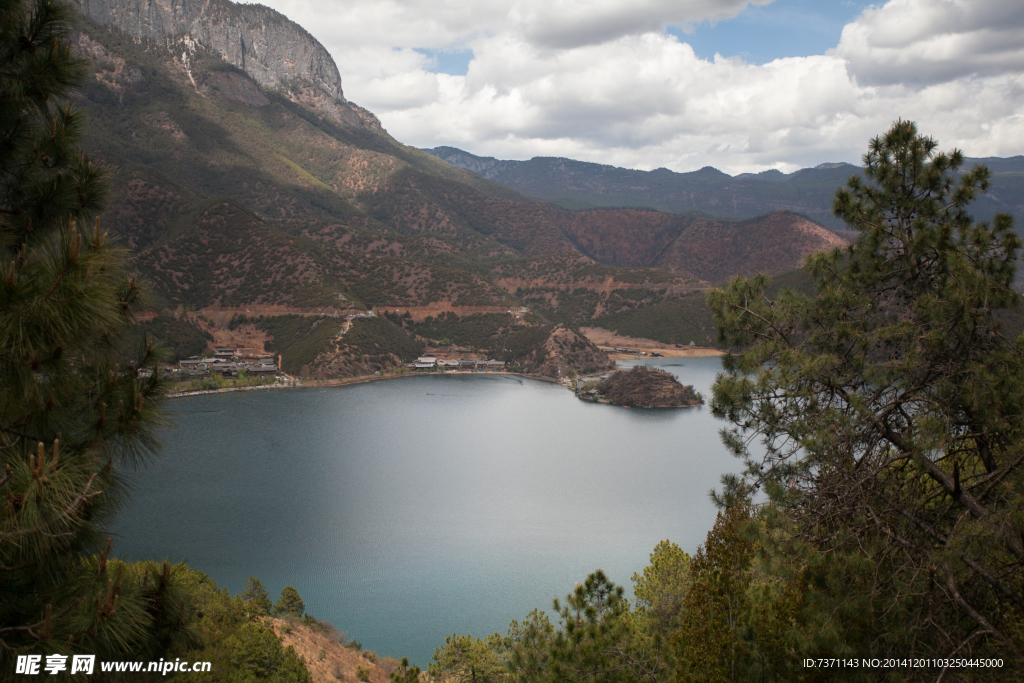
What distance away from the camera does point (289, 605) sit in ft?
75.3

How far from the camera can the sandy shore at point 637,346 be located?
101m

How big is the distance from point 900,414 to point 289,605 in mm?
21759

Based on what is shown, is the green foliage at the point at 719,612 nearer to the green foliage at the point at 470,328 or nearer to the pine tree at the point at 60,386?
the pine tree at the point at 60,386

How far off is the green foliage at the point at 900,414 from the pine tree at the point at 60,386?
6.06 meters

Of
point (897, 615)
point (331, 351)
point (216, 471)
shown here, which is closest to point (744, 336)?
point (897, 615)

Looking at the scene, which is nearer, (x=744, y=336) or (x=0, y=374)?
Result: (x=0, y=374)

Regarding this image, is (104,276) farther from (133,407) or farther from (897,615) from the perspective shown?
(897,615)

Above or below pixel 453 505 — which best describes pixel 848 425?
above

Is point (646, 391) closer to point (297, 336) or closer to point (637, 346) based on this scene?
point (637, 346)

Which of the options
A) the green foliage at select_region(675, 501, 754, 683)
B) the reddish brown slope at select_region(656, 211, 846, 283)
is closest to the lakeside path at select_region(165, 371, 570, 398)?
the green foliage at select_region(675, 501, 754, 683)

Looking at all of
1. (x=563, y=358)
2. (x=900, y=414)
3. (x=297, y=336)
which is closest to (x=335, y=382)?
(x=297, y=336)

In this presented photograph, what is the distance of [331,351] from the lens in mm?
76000

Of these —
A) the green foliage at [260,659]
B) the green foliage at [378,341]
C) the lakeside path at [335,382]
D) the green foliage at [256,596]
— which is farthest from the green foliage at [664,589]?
the green foliage at [378,341]

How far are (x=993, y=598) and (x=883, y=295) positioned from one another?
3.58m
